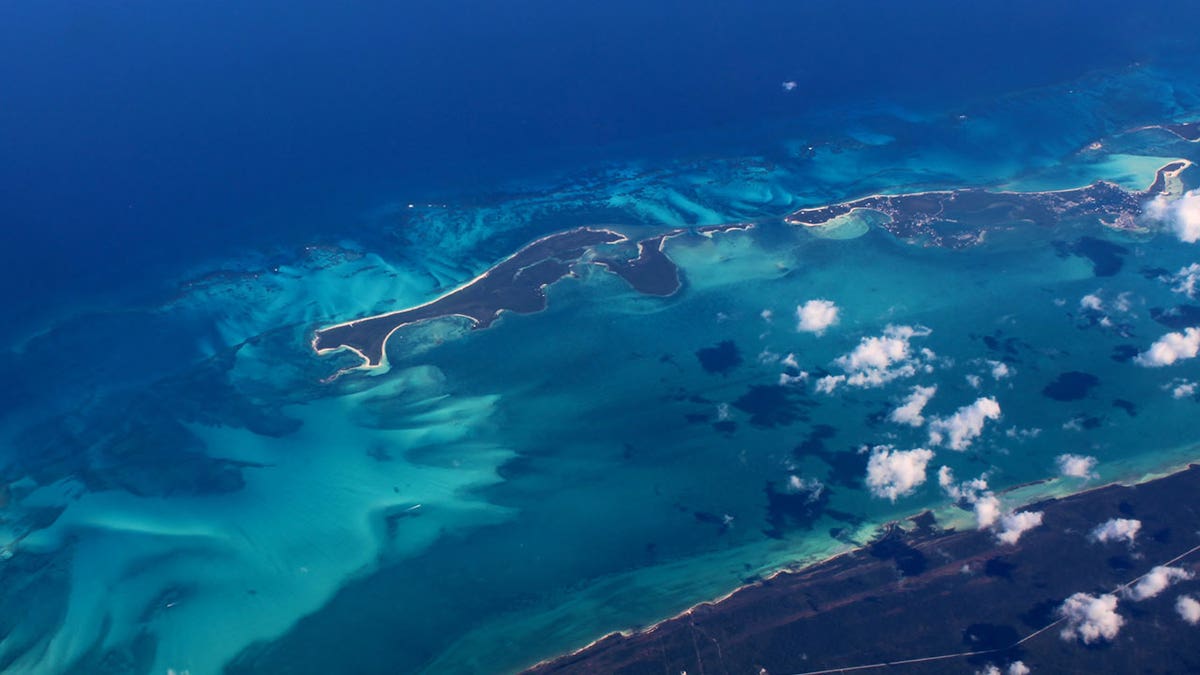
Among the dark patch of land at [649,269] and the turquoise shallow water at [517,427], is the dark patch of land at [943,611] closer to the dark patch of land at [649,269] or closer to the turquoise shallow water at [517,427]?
the turquoise shallow water at [517,427]

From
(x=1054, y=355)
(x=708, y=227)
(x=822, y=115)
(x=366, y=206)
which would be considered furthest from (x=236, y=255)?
(x=1054, y=355)

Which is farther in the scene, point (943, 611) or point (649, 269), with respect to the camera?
point (649, 269)

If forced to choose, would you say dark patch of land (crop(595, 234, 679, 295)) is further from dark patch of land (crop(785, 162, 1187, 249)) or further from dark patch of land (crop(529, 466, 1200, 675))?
dark patch of land (crop(529, 466, 1200, 675))

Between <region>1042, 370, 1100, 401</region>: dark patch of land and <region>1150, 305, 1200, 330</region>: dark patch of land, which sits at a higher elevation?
<region>1150, 305, 1200, 330</region>: dark patch of land

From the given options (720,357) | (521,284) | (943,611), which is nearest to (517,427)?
(521,284)

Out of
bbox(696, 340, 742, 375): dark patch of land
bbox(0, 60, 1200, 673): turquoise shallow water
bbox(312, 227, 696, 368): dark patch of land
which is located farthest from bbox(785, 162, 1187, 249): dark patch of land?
bbox(696, 340, 742, 375): dark patch of land

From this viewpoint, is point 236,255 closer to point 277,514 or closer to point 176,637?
point 277,514

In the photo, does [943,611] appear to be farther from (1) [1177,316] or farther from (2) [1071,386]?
(1) [1177,316]
